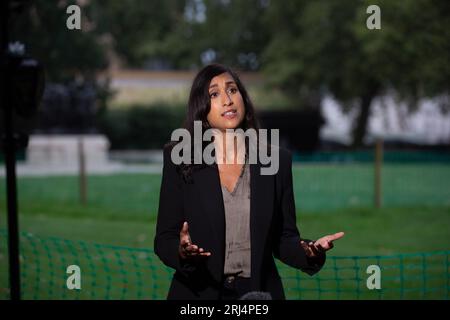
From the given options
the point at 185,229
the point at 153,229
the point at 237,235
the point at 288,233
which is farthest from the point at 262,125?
the point at 153,229

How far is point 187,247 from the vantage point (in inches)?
117

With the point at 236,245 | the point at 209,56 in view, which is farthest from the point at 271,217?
the point at 209,56

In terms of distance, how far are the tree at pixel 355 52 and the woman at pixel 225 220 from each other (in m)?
23.6

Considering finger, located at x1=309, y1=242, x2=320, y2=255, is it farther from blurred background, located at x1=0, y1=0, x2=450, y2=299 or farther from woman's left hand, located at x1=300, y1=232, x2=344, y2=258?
blurred background, located at x1=0, y1=0, x2=450, y2=299

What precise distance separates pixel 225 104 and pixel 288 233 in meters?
0.64

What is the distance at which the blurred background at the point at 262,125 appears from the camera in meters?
8.68

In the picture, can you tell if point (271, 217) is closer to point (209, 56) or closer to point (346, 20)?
point (346, 20)

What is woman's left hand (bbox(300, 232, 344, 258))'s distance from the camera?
10.3 feet

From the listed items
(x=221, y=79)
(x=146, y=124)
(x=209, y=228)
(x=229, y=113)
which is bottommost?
(x=146, y=124)

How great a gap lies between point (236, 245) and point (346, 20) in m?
33.1

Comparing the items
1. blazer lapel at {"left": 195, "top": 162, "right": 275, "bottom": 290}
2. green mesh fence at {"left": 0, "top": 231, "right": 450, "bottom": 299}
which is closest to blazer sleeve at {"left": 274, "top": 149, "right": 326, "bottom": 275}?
blazer lapel at {"left": 195, "top": 162, "right": 275, "bottom": 290}

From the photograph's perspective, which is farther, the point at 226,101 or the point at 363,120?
the point at 363,120

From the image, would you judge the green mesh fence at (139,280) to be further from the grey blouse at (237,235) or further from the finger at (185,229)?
the finger at (185,229)

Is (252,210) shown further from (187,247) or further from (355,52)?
(355,52)
